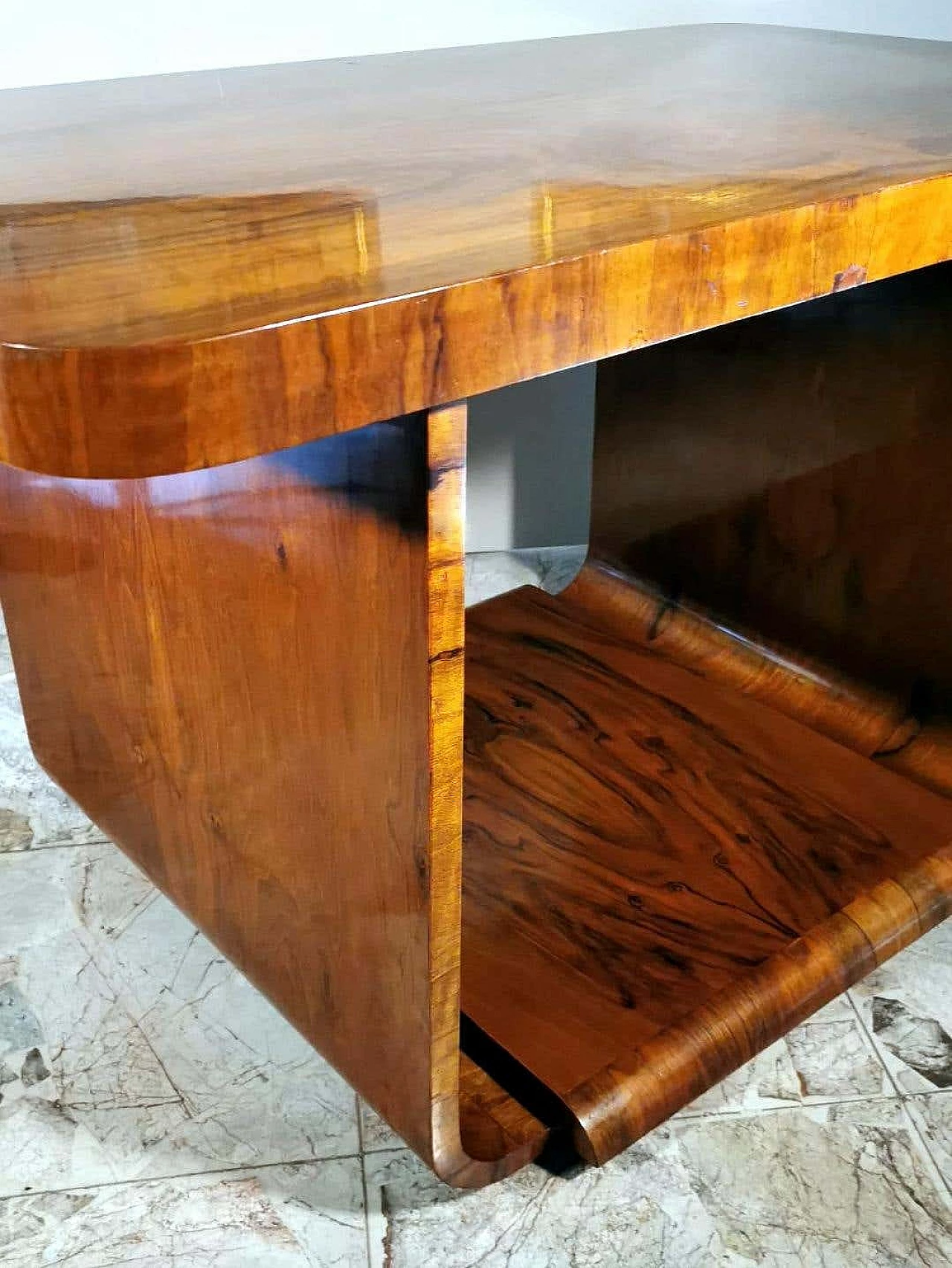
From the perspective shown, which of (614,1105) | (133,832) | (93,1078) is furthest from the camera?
(133,832)

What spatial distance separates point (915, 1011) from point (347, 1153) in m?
0.46

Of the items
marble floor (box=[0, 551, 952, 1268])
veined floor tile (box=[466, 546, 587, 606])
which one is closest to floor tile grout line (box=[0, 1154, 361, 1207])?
marble floor (box=[0, 551, 952, 1268])

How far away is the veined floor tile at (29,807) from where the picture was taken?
1239mm

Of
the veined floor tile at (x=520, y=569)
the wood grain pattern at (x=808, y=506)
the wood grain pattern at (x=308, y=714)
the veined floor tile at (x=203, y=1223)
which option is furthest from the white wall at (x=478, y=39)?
the veined floor tile at (x=203, y=1223)

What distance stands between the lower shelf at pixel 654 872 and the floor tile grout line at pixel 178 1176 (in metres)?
0.14

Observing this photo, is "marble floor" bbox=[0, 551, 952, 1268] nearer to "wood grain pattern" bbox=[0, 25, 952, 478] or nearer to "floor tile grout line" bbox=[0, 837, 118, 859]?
"floor tile grout line" bbox=[0, 837, 118, 859]

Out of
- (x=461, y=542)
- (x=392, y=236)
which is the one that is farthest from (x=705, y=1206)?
(x=392, y=236)

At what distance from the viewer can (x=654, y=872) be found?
3.55 feet

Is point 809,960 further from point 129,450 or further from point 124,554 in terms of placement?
point 129,450

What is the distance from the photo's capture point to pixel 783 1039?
1.01 m

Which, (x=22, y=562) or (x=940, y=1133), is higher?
(x=22, y=562)

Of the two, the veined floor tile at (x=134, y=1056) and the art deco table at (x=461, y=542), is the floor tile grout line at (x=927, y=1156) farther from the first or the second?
the veined floor tile at (x=134, y=1056)

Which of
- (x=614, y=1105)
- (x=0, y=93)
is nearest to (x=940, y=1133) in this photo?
(x=614, y=1105)

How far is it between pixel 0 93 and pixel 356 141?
458mm
